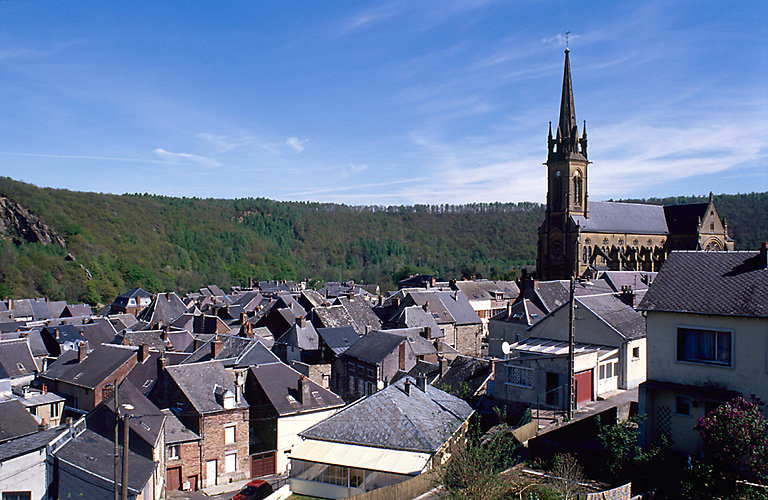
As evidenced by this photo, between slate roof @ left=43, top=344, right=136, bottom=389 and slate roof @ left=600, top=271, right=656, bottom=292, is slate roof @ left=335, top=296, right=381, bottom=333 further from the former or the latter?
slate roof @ left=600, top=271, right=656, bottom=292

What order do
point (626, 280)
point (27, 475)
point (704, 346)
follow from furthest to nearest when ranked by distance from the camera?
1. point (626, 280)
2. point (27, 475)
3. point (704, 346)

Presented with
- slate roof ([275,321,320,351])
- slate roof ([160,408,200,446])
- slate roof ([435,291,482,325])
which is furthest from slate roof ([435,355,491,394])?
slate roof ([435,291,482,325])

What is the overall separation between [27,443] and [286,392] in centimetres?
1071

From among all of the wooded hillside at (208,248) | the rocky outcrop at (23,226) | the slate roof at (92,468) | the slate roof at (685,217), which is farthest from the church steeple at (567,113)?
the rocky outcrop at (23,226)

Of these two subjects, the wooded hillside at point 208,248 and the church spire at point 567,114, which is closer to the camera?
the church spire at point 567,114

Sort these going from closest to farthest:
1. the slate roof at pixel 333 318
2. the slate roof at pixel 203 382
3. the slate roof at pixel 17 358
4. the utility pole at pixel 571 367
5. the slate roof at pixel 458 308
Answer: the utility pole at pixel 571 367 < the slate roof at pixel 203 382 < the slate roof at pixel 17 358 < the slate roof at pixel 333 318 < the slate roof at pixel 458 308

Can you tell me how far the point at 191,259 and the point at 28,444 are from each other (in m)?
132

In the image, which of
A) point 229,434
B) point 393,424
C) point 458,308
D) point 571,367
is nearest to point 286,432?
point 229,434

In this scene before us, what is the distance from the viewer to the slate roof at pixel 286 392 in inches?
1074

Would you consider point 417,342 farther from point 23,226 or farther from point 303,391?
point 23,226

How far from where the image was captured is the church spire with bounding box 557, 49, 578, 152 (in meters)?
71.3

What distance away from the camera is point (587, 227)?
69.8m

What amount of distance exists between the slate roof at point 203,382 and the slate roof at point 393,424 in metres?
9.75

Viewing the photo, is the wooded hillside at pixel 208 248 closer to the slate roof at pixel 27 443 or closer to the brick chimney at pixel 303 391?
the brick chimney at pixel 303 391
